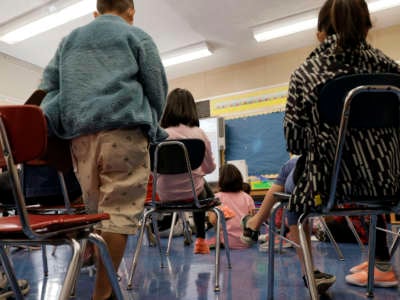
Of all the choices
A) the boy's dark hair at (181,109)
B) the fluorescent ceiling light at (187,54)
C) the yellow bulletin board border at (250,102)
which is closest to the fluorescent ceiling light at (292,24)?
the fluorescent ceiling light at (187,54)

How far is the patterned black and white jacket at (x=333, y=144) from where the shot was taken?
94cm

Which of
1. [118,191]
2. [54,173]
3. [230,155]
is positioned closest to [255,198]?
[230,155]

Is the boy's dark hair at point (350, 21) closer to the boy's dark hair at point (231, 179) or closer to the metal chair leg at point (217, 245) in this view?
the metal chair leg at point (217, 245)

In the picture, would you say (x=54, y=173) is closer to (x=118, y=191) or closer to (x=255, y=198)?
(x=118, y=191)

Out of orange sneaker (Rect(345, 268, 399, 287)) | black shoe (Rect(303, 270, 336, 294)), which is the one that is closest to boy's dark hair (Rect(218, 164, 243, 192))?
orange sneaker (Rect(345, 268, 399, 287))

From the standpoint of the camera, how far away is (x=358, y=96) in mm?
877

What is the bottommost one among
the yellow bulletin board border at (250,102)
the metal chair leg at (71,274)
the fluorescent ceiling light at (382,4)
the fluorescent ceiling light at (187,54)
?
the metal chair leg at (71,274)

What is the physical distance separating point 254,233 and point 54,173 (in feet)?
4.07

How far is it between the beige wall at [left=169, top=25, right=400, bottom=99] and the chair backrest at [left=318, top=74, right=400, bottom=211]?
4.25 m

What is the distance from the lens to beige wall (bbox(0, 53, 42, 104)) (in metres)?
4.84

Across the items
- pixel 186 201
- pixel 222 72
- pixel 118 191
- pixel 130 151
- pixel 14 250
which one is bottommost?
pixel 14 250

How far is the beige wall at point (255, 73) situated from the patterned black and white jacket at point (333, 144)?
4133mm

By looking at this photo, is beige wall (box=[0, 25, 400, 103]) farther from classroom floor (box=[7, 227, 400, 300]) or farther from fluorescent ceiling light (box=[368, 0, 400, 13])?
classroom floor (box=[7, 227, 400, 300])

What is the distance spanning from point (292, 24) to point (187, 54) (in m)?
1.57
